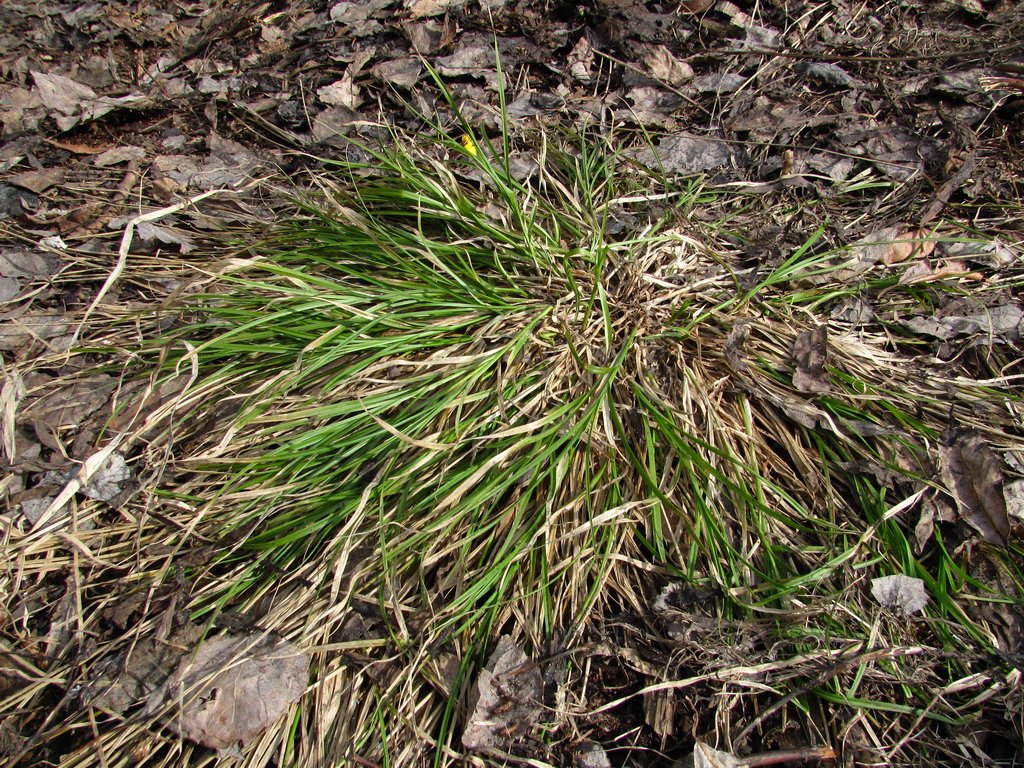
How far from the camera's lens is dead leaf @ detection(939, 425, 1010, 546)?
1511mm

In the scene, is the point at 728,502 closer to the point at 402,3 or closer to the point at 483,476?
the point at 483,476

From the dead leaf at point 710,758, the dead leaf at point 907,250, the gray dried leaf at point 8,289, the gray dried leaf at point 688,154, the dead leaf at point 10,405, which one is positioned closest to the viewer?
the dead leaf at point 710,758

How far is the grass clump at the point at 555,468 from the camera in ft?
4.80

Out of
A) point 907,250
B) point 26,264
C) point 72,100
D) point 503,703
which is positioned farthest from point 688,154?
point 72,100

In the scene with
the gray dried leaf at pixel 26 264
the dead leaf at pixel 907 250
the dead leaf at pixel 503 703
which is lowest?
the dead leaf at pixel 503 703

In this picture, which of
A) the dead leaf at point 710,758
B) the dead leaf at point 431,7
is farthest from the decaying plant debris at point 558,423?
the dead leaf at point 431,7

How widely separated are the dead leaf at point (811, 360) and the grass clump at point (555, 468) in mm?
15

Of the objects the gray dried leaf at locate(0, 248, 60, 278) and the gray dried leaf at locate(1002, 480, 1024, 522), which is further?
the gray dried leaf at locate(0, 248, 60, 278)

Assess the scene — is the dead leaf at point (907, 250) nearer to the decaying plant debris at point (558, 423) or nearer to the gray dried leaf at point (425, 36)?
the decaying plant debris at point (558, 423)

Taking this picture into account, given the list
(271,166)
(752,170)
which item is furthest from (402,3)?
(752,170)

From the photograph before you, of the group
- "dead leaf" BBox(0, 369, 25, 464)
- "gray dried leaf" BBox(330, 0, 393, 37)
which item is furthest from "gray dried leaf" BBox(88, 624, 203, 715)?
"gray dried leaf" BBox(330, 0, 393, 37)

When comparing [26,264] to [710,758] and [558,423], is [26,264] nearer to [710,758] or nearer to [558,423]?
[558,423]

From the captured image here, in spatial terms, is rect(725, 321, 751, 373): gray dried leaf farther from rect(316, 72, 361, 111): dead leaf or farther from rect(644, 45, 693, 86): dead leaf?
rect(316, 72, 361, 111): dead leaf

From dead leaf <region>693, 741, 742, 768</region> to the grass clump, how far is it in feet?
0.16
